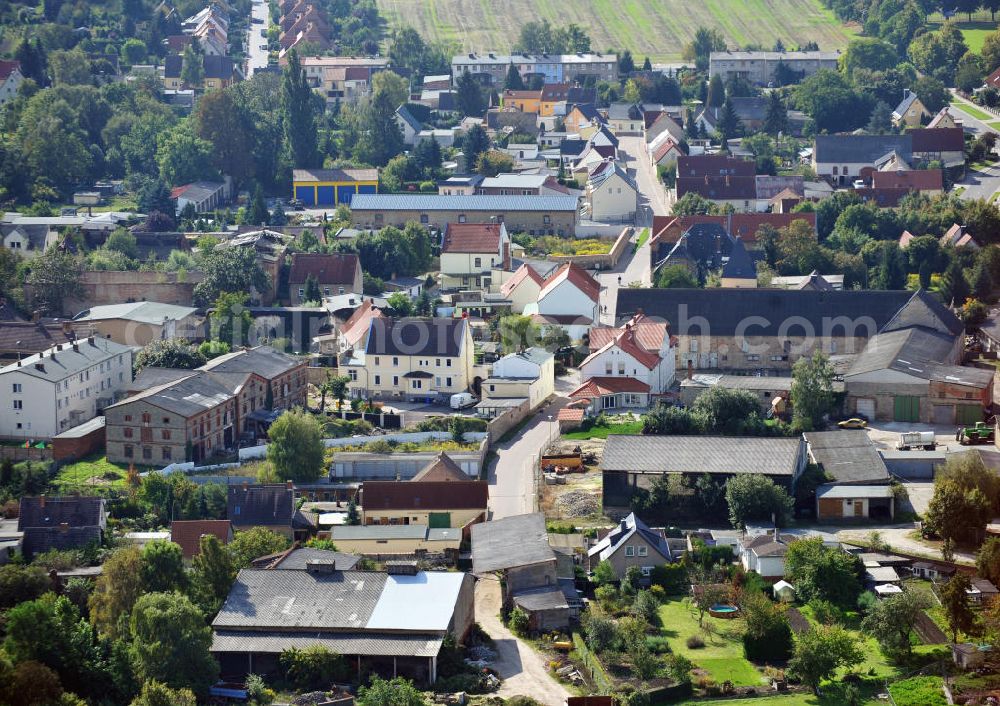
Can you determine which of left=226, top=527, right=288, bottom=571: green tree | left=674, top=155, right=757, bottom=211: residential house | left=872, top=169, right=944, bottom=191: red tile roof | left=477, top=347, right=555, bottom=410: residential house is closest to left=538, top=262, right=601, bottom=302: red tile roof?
left=477, top=347, right=555, bottom=410: residential house

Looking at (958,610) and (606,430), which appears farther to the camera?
(606,430)

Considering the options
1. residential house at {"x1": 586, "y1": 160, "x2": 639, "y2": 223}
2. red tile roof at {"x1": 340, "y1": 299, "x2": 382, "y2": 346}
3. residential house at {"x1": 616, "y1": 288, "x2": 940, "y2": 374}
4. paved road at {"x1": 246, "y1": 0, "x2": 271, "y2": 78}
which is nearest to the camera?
residential house at {"x1": 616, "y1": 288, "x2": 940, "y2": 374}

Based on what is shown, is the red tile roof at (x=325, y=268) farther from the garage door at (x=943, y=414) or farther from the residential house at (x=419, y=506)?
the garage door at (x=943, y=414)

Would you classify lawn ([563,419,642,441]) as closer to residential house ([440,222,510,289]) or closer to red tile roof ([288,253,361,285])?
residential house ([440,222,510,289])

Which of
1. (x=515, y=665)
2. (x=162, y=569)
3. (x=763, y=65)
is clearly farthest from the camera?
(x=763, y=65)

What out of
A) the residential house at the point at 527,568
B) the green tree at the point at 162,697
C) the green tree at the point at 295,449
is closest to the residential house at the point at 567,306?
the green tree at the point at 295,449

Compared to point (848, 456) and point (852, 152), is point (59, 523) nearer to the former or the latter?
point (848, 456)

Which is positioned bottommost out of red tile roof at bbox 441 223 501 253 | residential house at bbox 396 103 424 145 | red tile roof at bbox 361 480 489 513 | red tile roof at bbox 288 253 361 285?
red tile roof at bbox 361 480 489 513

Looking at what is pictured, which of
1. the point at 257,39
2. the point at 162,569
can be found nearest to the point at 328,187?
the point at 257,39
